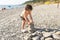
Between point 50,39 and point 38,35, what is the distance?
0.90 metres

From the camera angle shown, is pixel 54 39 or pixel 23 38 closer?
pixel 54 39

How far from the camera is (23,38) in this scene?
9594 millimetres

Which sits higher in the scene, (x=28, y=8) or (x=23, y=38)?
(x=28, y=8)

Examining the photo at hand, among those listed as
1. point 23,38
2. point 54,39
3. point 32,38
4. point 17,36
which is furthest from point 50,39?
point 17,36

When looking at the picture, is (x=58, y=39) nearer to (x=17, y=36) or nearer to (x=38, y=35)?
(x=38, y=35)

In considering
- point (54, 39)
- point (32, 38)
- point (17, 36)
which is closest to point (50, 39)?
point (54, 39)

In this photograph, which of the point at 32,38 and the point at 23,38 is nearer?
the point at 32,38

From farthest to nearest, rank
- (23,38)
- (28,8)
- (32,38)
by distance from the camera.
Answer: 1. (28,8)
2. (23,38)
3. (32,38)

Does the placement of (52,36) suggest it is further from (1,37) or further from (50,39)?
(1,37)

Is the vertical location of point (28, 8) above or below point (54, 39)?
above

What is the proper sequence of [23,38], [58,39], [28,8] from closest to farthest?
[58,39] → [23,38] → [28,8]

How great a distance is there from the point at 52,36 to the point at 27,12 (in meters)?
2.97

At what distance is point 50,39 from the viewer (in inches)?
329

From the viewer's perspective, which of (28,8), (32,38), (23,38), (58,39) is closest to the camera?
(58,39)
